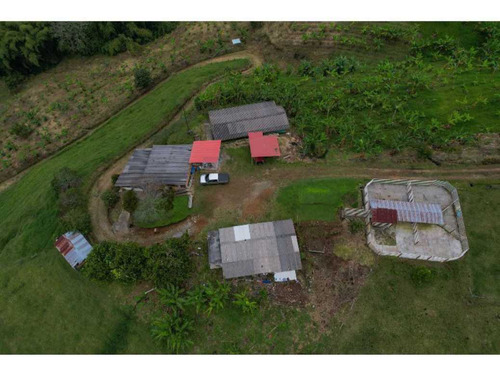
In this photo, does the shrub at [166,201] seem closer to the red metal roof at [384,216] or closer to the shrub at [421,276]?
the red metal roof at [384,216]

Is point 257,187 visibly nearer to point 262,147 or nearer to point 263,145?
point 262,147

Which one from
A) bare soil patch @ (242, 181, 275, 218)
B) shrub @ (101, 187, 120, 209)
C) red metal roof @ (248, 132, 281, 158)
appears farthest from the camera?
red metal roof @ (248, 132, 281, 158)

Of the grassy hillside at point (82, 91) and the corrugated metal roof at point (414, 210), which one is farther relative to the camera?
the grassy hillside at point (82, 91)

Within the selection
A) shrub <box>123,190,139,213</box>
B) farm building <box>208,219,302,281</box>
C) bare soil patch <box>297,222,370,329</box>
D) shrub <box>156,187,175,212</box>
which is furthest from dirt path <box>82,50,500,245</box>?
bare soil patch <box>297,222,370,329</box>

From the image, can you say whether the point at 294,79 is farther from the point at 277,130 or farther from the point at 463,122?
the point at 463,122

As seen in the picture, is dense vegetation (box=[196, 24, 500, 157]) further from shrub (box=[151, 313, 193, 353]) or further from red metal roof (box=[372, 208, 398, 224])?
shrub (box=[151, 313, 193, 353])

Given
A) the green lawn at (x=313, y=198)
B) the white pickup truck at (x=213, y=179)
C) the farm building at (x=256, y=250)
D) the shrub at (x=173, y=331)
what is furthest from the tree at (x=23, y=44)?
the shrub at (x=173, y=331)
